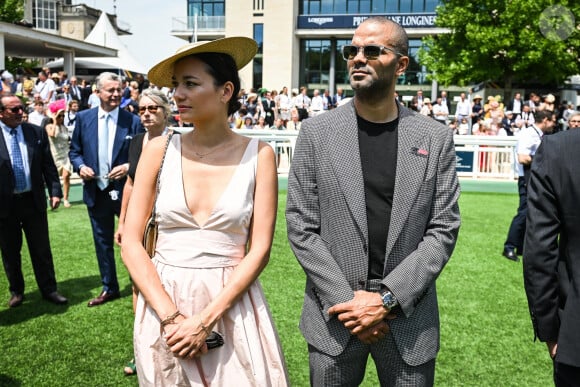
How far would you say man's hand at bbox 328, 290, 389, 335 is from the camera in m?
2.44

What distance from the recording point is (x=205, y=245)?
249 cm

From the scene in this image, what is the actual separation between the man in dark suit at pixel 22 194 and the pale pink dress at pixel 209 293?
11.8 feet

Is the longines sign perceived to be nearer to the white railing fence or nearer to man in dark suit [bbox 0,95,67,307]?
the white railing fence

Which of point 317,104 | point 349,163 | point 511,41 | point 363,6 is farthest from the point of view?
point 363,6

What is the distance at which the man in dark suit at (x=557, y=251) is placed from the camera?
2281mm

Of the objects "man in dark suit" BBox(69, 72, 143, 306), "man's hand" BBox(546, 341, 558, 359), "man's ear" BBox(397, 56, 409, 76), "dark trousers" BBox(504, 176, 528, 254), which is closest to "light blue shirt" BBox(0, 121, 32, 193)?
"man in dark suit" BBox(69, 72, 143, 306)

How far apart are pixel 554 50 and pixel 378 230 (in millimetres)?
32822

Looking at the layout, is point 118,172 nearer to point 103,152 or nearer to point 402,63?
point 103,152

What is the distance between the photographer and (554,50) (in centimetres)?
3142

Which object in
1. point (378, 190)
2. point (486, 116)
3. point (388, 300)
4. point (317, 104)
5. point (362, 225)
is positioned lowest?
point (388, 300)

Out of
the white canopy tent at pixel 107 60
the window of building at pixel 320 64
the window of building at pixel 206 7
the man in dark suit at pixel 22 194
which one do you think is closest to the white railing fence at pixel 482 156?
the man in dark suit at pixel 22 194

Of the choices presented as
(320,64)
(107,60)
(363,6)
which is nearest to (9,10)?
(107,60)

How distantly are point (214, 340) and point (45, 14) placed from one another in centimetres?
8059

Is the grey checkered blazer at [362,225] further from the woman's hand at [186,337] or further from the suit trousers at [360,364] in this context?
the woman's hand at [186,337]
